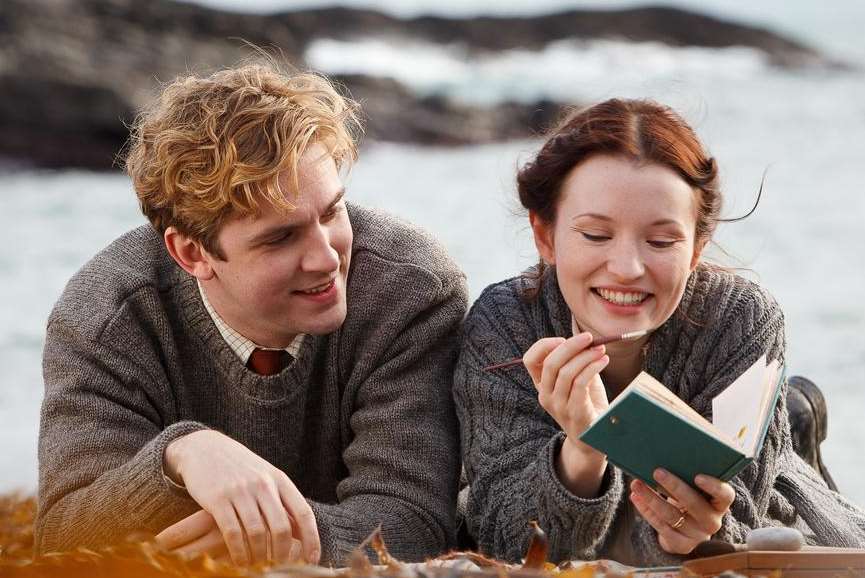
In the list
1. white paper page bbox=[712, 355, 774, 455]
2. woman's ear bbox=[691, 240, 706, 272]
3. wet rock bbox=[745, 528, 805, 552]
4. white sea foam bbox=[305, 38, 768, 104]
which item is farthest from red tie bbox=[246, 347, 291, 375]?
white sea foam bbox=[305, 38, 768, 104]

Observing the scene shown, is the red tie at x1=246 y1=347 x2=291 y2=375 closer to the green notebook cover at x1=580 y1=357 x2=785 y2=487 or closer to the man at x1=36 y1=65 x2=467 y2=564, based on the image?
the man at x1=36 y1=65 x2=467 y2=564

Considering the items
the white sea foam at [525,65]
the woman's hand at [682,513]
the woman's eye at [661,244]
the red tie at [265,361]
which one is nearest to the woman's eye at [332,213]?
the red tie at [265,361]

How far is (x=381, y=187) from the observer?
15.9 meters

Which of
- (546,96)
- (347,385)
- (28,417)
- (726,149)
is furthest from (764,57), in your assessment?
(347,385)

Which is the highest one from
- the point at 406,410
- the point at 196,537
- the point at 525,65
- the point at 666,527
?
the point at 525,65

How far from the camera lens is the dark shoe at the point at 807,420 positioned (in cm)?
414

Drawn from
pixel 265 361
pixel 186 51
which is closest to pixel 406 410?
pixel 265 361

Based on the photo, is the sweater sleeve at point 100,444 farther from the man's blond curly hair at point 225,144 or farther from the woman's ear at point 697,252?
the woman's ear at point 697,252

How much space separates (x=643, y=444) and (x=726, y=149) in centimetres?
1577

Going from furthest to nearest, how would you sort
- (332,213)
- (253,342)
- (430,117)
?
(430,117) < (253,342) < (332,213)

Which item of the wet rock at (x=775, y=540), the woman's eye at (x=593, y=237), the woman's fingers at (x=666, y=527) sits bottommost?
the wet rock at (x=775, y=540)

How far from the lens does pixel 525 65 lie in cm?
2281

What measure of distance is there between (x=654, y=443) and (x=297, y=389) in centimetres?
137

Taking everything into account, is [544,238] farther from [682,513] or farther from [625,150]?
[682,513]
